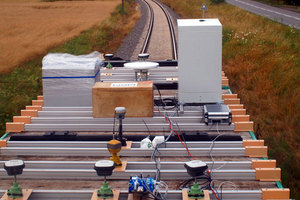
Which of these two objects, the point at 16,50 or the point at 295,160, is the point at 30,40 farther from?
the point at 295,160

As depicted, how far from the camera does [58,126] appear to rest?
7.00 metres

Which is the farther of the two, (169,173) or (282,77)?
(282,77)

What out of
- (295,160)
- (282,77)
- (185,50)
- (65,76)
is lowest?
(295,160)

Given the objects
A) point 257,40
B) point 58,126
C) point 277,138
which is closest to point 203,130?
point 58,126

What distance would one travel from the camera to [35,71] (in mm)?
19625

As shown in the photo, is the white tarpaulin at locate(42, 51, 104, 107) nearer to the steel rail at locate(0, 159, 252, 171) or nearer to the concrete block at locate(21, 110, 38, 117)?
the concrete block at locate(21, 110, 38, 117)

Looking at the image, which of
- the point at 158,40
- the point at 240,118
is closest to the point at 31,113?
the point at 240,118

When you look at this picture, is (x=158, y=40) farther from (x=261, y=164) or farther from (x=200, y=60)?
(x=261, y=164)

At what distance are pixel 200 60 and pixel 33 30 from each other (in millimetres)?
30675

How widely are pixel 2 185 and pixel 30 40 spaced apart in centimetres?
2623

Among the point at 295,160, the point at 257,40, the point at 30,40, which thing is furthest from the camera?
the point at 30,40

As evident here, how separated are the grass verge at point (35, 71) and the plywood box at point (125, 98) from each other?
6.29 m

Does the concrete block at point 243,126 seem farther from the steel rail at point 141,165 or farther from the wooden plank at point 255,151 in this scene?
the steel rail at point 141,165

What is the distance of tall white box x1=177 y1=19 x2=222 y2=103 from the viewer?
7.23m
